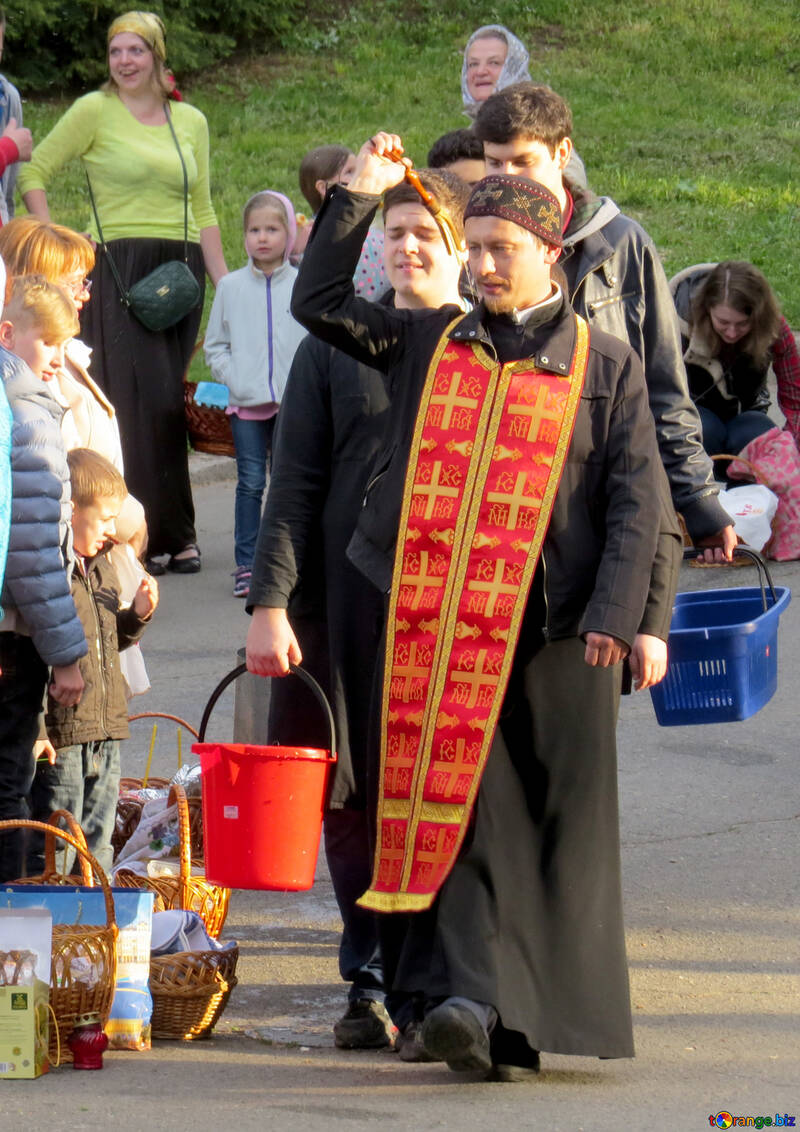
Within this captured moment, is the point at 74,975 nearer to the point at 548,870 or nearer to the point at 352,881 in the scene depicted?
the point at 352,881

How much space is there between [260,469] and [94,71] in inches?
601

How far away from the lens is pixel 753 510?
29.2 feet

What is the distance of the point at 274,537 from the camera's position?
4.39m

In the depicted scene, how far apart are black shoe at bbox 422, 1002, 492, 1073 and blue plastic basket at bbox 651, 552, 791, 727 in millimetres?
1288

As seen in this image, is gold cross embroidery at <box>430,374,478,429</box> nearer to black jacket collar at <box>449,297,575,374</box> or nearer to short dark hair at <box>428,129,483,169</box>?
black jacket collar at <box>449,297,575,374</box>

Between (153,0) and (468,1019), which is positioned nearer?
(468,1019)

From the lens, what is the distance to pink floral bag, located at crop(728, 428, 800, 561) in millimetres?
9039

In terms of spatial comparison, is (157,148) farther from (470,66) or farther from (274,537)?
(274,537)

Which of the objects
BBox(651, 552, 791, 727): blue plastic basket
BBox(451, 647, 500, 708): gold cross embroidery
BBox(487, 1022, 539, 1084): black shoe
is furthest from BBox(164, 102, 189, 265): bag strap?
BBox(487, 1022, 539, 1084): black shoe

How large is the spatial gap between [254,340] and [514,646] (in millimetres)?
5062

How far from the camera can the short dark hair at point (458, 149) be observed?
542 centimetres

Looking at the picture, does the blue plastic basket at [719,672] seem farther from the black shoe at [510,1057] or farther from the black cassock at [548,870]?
the black shoe at [510,1057]

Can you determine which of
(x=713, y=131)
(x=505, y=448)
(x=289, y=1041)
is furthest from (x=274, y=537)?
(x=713, y=131)

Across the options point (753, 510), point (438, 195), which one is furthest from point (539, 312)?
point (753, 510)
